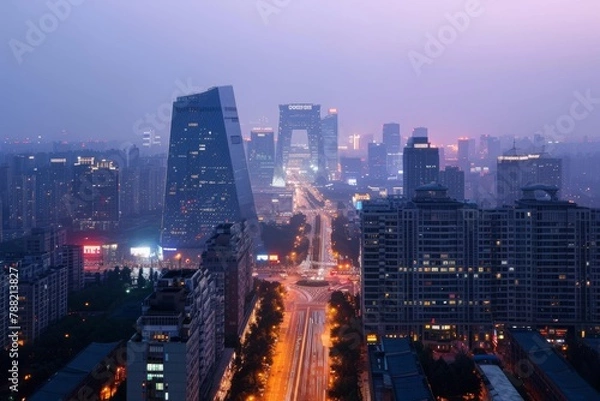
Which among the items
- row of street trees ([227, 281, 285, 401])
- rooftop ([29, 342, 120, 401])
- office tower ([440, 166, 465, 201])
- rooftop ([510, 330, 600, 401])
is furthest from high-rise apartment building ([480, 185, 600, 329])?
office tower ([440, 166, 465, 201])

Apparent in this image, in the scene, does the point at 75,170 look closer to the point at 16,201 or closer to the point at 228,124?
the point at 16,201

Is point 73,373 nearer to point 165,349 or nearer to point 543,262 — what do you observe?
point 165,349

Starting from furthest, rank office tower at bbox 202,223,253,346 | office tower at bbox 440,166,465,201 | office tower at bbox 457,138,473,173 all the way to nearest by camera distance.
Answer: office tower at bbox 457,138,473,173
office tower at bbox 440,166,465,201
office tower at bbox 202,223,253,346

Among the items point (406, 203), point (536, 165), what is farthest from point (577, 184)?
point (406, 203)

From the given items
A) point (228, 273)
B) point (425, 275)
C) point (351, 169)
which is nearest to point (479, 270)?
point (425, 275)

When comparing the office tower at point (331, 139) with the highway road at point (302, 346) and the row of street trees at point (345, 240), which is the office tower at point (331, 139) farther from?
the highway road at point (302, 346)

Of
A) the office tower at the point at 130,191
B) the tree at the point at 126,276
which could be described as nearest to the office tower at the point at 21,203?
the office tower at the point at 130,191

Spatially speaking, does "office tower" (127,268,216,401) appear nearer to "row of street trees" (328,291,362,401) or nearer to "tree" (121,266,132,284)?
"row of street trees" (328,291,362,401)
